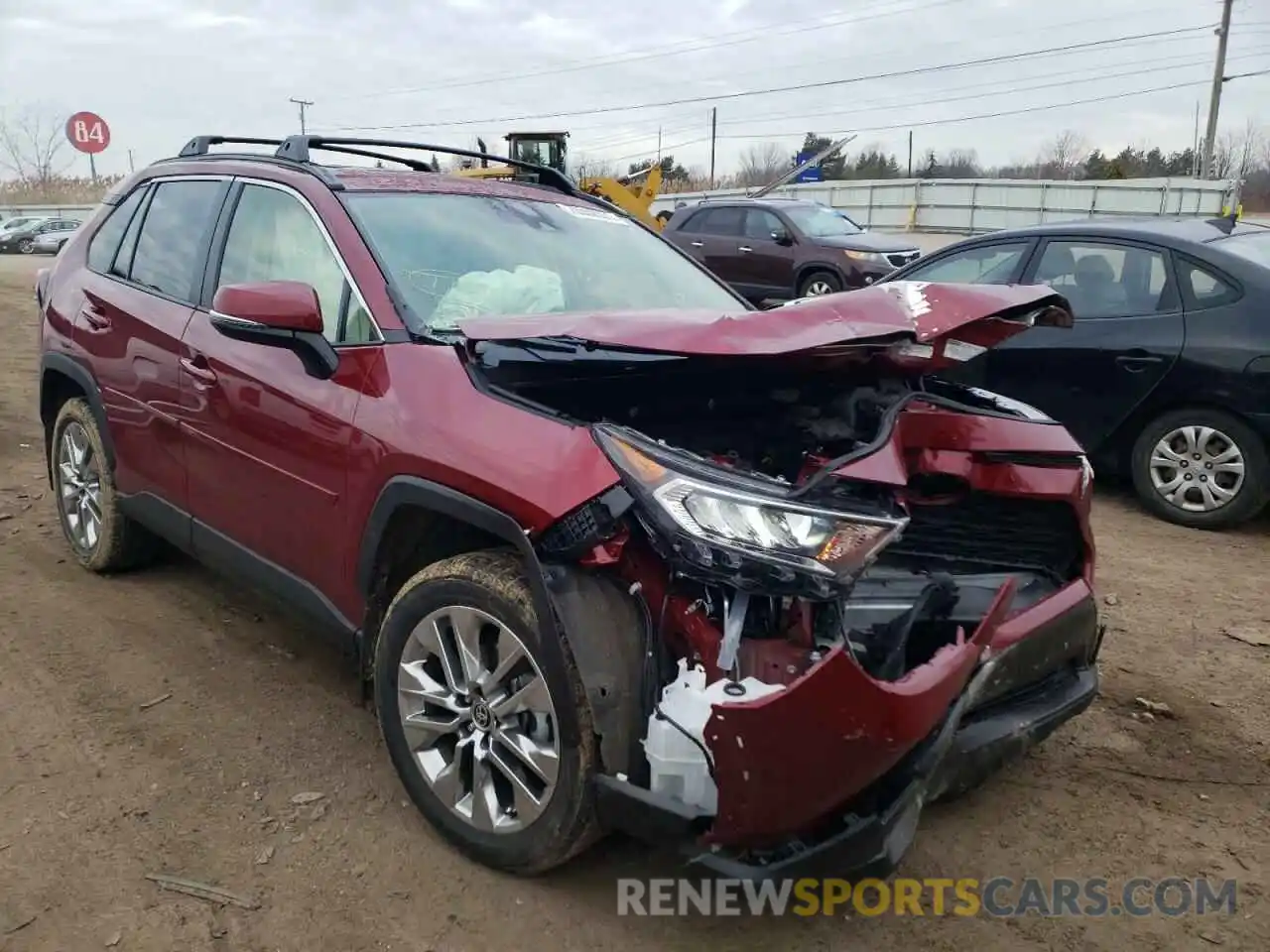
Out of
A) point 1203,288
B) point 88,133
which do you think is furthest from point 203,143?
point 88,133

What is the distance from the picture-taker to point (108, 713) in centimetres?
339

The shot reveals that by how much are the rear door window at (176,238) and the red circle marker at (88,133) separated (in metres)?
18.9

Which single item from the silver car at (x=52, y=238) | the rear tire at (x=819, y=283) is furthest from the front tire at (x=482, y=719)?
the silver car at (x=52, y=238)

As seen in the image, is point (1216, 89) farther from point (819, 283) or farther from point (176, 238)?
point (176, 238)

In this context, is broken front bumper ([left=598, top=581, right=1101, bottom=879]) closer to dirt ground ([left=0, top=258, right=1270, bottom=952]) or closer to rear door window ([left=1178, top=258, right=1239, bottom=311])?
dirt ground ([left=0, top=258, right=1270, bottom=952])

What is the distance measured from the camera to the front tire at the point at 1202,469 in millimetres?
5203

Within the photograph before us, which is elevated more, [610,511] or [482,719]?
[610,511]

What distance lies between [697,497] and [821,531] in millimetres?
272

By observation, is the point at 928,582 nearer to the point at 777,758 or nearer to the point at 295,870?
the point at 777,758

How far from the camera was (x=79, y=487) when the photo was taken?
4648 millimetres

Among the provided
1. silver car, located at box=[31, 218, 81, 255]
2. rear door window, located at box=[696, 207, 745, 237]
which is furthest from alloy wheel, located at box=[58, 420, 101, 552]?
silver car, located at box=[31, 218, 81, 255]

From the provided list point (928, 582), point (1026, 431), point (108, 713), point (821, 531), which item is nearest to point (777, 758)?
point (821, 531)

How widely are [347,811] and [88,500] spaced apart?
8.36ft

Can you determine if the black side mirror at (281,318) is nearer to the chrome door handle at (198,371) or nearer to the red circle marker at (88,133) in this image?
the chrome door handle at (198,371)
